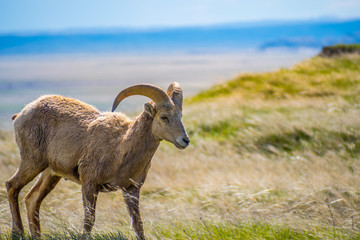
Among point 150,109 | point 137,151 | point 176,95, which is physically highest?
point 176,95

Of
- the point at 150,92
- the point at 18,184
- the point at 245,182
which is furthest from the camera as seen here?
the point at 245,182

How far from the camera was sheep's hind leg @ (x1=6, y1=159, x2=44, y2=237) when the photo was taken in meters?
7.13

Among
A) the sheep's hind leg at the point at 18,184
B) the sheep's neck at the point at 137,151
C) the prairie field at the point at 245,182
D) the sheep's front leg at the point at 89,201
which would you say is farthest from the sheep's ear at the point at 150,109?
the sheep's hind leg at the point at 18,184

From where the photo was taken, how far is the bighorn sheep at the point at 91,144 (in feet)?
21.7

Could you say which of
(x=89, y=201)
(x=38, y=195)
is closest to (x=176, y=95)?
(x=89, y=201)

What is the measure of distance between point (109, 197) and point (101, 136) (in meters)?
3.53

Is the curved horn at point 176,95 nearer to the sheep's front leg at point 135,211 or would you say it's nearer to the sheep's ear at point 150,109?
the sheep's ear at point 150,109

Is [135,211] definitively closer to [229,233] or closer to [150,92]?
[229,233]

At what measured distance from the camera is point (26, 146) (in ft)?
23.7

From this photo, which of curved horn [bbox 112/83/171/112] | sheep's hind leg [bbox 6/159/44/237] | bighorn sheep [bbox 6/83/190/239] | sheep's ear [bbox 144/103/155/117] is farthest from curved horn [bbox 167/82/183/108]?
sheep's hind leg [bbox 6/159/44/237]

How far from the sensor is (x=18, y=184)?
23.7 feet

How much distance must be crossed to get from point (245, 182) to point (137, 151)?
4377mm

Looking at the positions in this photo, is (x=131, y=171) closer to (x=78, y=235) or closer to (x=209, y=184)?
(x=78, y=235)

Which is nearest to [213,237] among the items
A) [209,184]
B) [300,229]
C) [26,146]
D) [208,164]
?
[300,229]
